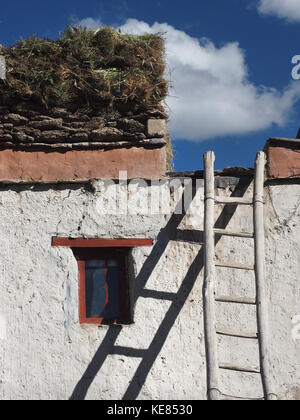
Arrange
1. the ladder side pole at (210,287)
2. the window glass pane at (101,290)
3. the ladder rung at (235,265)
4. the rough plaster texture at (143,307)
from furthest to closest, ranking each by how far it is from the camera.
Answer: the window glass pane at (101,290) → the rough plaster texture at (143,307) → the ladder rung at (235,265) → the ladder side pole at (210,287)

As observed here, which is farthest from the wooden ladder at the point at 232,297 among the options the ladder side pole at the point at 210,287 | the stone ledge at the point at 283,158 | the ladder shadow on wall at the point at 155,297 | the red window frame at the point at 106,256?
the red window frame at the point at 106,256

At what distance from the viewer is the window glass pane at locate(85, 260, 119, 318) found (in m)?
4.30

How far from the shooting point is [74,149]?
4.38 meters

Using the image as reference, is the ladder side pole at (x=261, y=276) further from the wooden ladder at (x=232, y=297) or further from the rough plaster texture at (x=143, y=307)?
the rough plaster texture at (x=143, y=307)

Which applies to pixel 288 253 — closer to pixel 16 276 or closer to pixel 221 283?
pixel 221 283

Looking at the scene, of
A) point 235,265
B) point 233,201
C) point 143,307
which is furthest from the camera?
point 143,307

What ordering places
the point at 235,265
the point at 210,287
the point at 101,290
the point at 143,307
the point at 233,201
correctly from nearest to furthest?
1. the point at 210,287
2. the point at 235,265
3. the point at 233,201
4. the point at 143,307
5. the point at 101,290

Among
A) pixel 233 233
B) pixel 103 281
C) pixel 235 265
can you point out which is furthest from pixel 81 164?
pixel 235 265

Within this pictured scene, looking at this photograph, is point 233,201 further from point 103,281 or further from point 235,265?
point 103,281

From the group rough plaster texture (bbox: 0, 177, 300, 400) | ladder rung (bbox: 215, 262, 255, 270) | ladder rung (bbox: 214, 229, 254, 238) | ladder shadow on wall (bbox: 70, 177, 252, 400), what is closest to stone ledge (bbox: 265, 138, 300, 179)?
rough plaster texture (bbox: 0, 177, 300, 400)

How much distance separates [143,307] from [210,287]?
80 cm

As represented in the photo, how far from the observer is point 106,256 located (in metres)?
4.32

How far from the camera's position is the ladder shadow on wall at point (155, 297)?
13.4ft

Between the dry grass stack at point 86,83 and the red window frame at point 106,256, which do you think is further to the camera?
the dry grass stack at point 86,83
